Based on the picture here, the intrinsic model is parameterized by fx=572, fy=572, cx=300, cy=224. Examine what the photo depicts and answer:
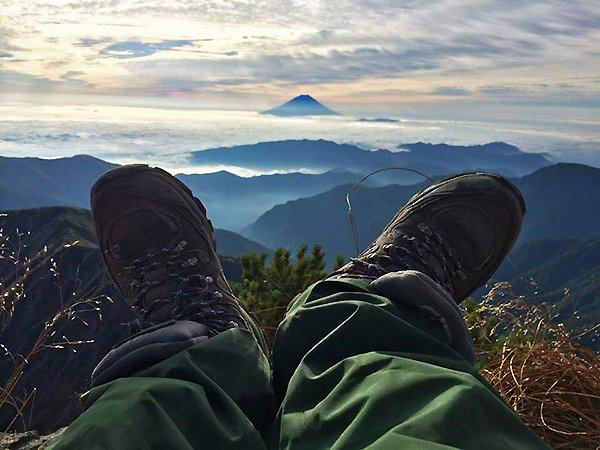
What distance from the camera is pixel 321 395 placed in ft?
4.93

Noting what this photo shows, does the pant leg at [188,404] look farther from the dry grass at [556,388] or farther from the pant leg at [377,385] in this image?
the dry grass at [556,388]

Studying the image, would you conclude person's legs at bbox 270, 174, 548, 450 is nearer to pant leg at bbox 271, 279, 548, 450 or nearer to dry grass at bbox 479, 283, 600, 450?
pant leg at bbox 271, 279, 548, 450

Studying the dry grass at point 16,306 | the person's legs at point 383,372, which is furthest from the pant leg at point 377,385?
the dry grass at point 16,306

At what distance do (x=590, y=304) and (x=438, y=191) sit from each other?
429ft

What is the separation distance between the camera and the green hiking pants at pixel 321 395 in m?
1.22

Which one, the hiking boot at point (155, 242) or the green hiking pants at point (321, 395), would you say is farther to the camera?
the hiking boot at point (155, 242)

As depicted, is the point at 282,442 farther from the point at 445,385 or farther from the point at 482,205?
the point at 482,205

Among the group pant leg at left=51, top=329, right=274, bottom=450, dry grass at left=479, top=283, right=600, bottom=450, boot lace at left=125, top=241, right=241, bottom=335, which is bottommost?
dry grass at left=479, top=283, right=600, bottom=450

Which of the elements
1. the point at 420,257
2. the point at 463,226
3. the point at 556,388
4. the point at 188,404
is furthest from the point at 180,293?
the point at 463,226

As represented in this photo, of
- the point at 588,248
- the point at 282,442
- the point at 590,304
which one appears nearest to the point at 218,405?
the point at 282,442

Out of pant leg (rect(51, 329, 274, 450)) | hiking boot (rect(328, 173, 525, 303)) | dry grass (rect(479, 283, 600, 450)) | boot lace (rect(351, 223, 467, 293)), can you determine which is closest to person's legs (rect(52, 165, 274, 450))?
pant leg (rect(51, 329, 274, 450))

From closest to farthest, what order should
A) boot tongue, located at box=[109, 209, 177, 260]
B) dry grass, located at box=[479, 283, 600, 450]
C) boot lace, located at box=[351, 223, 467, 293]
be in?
dry grass, located at box=[479, 283, 600, 450] < boot lace, located at box=[351, 223, 467, 293] < boot tongue, located at box=[109, 209, 177, 260]

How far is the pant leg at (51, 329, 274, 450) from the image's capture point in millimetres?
1225

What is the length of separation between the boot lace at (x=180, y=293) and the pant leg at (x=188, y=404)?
12.8 inches
